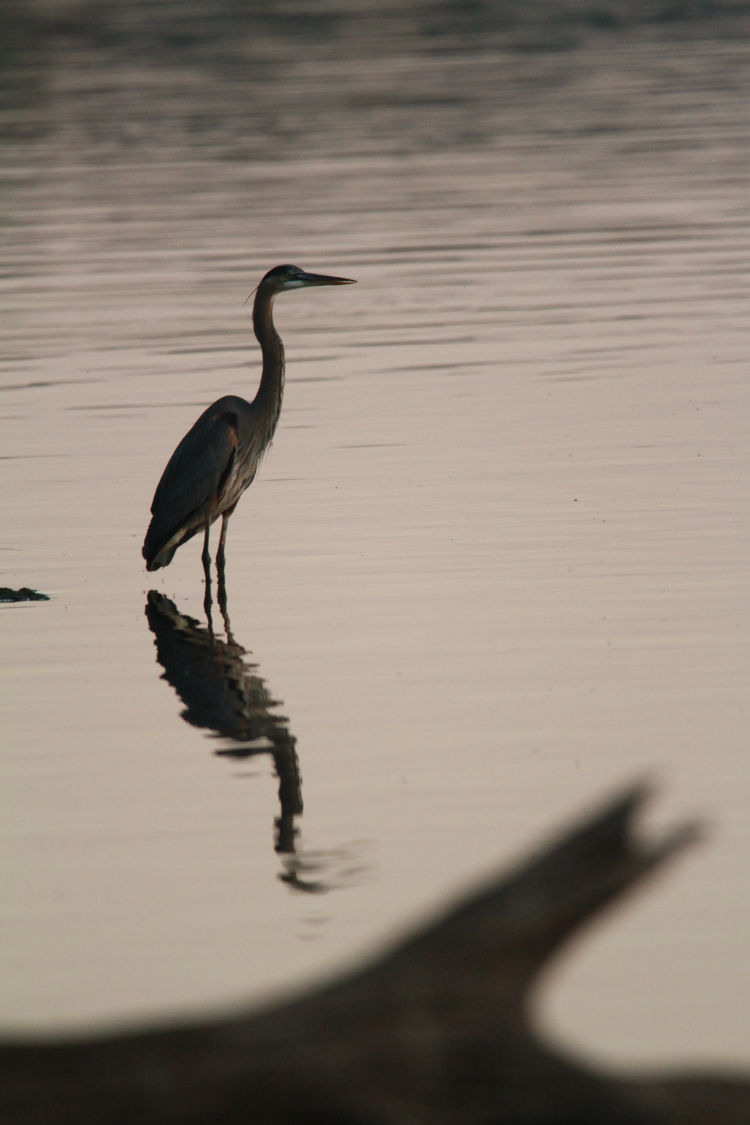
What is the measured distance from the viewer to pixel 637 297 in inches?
862

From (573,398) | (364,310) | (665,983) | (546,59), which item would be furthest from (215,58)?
(665,983)

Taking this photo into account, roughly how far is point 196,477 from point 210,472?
0.09m

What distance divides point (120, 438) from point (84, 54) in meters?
42.5

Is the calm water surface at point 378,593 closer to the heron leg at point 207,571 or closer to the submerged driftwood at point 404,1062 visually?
the heron leg at point 207,571

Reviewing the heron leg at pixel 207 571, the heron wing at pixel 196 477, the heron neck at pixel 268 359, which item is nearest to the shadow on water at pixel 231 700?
the heron leg at pixel 207 571

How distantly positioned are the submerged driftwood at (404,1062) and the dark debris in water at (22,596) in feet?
27.1

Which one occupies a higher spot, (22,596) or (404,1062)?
(404,1062)

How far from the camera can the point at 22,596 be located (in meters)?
11.8

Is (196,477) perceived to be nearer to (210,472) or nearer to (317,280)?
(210,472)

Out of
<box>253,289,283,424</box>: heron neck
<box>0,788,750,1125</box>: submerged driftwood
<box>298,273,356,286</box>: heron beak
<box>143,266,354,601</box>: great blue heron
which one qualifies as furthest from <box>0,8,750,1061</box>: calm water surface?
<box>0,788,750,1125</box>: submerged driftwood

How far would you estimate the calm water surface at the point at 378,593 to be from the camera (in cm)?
695

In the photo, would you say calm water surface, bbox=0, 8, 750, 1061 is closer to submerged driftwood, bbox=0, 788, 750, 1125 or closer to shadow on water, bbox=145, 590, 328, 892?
shadow on water, bbox=145, 590, 328, 892

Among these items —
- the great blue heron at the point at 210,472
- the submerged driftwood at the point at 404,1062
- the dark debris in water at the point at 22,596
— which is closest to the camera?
the submerged driftwood at the point at 404,1062

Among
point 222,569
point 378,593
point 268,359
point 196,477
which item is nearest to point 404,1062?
point 378,593
